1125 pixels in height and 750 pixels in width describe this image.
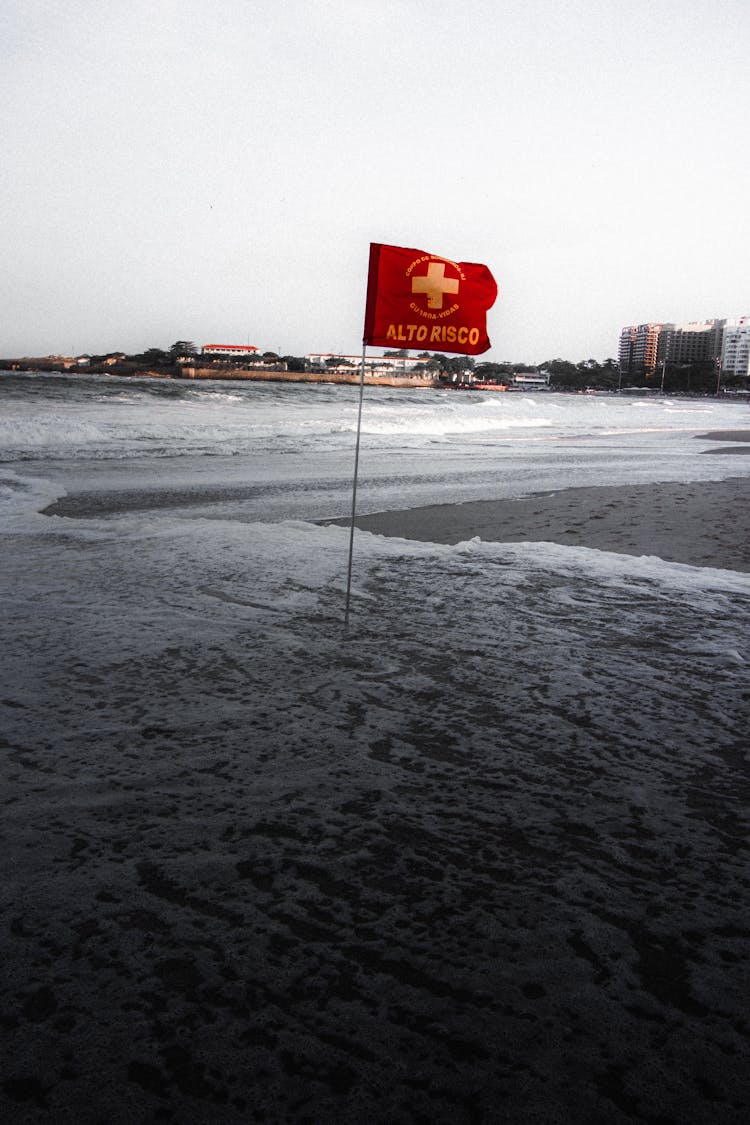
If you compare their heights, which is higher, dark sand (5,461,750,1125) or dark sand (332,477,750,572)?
A: dark sand (332,477,750,572)

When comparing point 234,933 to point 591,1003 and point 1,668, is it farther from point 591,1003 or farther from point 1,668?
point 1,668

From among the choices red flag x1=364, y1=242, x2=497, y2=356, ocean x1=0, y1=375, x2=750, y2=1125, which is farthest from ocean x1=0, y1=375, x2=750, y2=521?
ocean x1=0, y1=375, x2=750, y2=1125

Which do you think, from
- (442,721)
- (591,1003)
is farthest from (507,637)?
(591,1003)

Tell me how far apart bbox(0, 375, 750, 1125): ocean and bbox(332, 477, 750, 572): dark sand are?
6.83 ft

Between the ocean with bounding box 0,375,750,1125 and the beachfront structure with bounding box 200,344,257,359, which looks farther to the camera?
the beachfront structure with bounding box 200,344,257,359

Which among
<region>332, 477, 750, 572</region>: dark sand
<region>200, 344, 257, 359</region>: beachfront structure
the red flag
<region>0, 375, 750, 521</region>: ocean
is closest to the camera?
the red flag

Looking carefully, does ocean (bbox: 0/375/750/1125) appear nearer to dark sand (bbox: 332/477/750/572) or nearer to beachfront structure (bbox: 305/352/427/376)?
dark sand (bbox: 332/477/750/572)

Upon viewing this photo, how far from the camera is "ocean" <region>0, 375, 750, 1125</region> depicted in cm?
149

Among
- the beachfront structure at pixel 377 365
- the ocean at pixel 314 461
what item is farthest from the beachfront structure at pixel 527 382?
the ocean at pixel 314 461

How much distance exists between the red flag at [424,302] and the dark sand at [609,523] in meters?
2.78

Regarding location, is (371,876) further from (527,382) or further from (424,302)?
(527,382)

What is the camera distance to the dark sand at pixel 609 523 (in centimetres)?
754

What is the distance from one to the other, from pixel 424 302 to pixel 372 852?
382 cm

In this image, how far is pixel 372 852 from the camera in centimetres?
222
